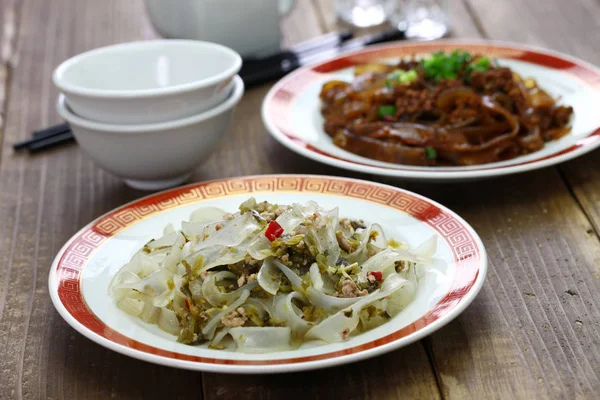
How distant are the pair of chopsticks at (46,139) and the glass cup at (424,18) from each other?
1636mm

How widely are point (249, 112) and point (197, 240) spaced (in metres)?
1.33

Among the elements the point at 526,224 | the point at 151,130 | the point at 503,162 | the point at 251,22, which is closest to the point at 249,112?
the point at 251,22

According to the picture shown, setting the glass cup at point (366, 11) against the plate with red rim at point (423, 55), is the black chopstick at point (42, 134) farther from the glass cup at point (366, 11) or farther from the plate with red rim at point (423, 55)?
the glass cup at point (366, 11)

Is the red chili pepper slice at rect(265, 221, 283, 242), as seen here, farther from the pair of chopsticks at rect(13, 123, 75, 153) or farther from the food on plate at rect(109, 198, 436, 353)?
the pair of chopsticks at rect(13, 123, 75, 153)

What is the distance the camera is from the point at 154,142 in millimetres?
2307

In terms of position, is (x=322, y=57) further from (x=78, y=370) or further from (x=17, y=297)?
(x=78, y=370)

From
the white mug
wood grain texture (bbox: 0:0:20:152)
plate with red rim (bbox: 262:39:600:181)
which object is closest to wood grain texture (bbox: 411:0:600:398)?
plate with red rim (bbox: 262:39:600:181)

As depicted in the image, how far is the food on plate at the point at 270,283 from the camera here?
159 centimetres

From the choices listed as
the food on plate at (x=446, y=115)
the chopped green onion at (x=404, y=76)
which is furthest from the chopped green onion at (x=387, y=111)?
the chopped green onion at (x=404, y=76)

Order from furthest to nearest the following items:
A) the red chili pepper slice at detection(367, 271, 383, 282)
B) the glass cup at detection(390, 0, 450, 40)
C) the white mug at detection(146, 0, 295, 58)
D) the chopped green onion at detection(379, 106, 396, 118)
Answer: the glass cup at detection(390, 0, 450, 40) < the white mug at detection(146, 0, 295, 58) < the chopped green onion at detection(379, 106, 396, 118) < the red chili pepper slice at detection(367, 271, 383, 282)

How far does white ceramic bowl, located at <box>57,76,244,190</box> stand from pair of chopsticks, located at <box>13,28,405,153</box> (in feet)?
1.85

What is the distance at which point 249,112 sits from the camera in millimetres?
3066

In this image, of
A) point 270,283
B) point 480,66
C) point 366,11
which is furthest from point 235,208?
point 366,11

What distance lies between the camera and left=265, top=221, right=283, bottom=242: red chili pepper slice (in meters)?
1.70
